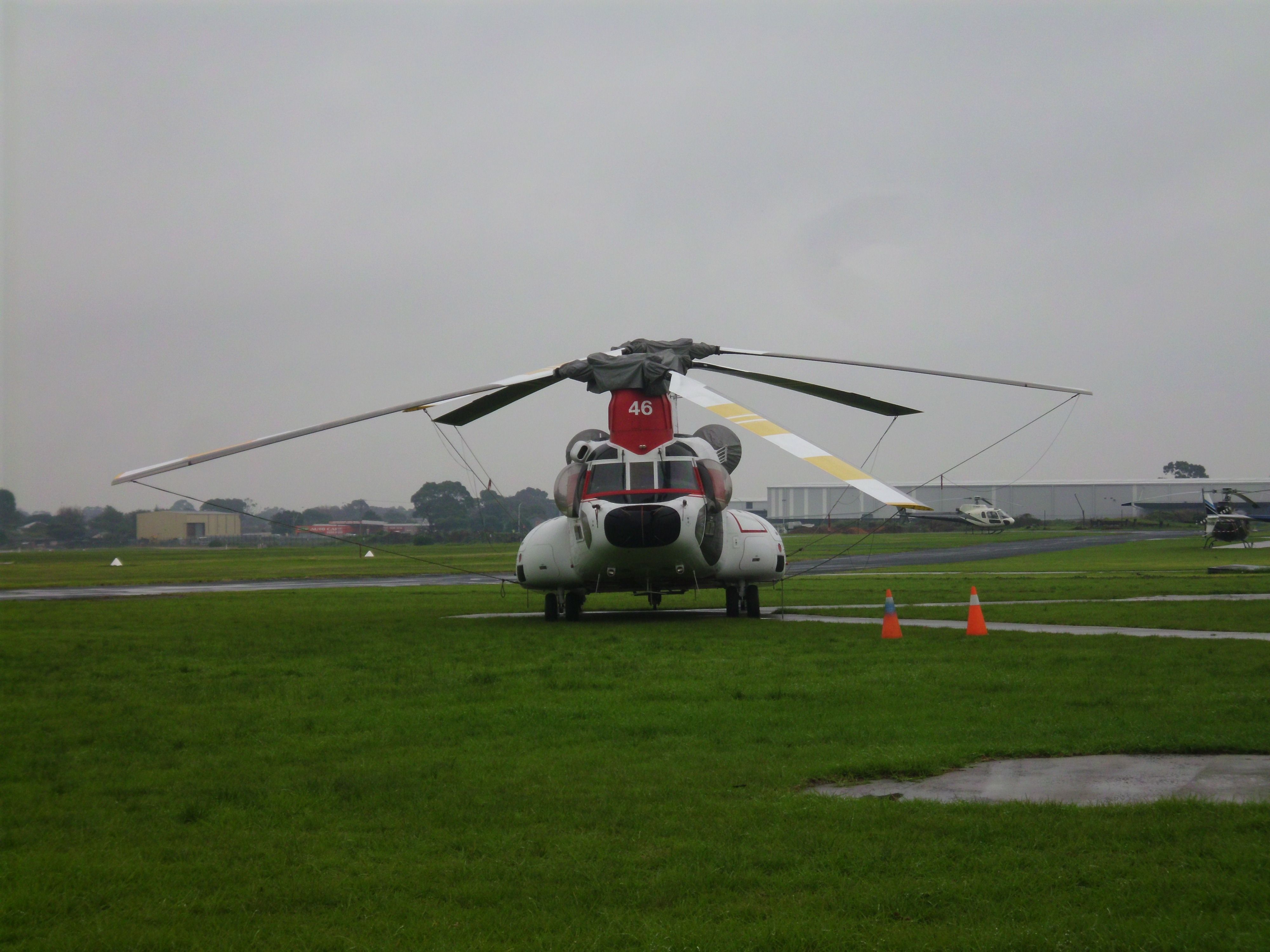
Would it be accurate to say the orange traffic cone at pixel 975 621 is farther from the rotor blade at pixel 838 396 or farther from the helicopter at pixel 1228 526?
the helicopter at pixel 1228 526

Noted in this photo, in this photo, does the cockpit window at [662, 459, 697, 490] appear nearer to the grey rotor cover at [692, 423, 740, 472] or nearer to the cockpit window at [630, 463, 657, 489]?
the cockpit window at [630, 463, 657, 489]

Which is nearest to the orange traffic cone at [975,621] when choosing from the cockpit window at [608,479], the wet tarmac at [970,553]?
the cockpit window at [608,479]

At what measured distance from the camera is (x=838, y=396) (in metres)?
18.0

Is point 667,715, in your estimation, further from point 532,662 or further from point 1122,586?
point 1122,586

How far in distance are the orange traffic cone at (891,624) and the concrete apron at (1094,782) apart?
Answer: 27.8 feet

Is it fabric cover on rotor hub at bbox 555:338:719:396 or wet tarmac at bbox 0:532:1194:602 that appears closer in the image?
fabric cover on rotor hub at bbox 555:338:719:396

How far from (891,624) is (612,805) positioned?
10835 millimetres

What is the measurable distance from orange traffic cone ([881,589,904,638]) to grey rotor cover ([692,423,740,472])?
6.11 meters

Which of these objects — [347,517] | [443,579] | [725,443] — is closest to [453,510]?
[347,517]

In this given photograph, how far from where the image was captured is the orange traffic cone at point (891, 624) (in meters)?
16.8

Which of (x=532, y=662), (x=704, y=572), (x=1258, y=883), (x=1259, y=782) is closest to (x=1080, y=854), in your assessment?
(x=1258, y=883)

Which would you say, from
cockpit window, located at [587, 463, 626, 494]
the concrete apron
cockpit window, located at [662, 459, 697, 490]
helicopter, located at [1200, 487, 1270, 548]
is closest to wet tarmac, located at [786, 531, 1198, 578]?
helicopter, located at [1200, 487, 1270, 548]

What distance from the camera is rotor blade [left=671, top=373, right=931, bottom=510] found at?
13.2 meters

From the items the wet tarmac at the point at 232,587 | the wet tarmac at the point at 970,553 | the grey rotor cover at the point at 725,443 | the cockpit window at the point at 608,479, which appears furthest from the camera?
the wet tarmac at the point at 970,553
